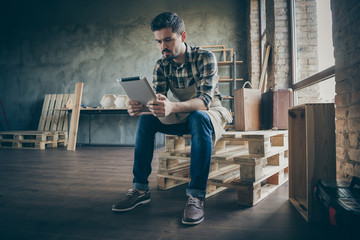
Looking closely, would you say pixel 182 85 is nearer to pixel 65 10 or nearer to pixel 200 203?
pixel 200 203

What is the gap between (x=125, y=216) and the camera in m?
1.50

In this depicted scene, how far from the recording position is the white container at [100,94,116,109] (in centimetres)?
600

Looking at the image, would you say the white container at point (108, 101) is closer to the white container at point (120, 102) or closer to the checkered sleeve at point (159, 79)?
the white container at point (120, 102)

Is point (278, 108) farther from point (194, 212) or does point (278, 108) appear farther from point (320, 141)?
point (194, 212)

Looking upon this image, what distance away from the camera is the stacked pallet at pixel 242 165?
1679 millimetres

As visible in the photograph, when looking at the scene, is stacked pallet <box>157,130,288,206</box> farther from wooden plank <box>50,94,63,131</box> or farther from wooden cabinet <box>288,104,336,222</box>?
wooden plank <box>50,94,63,131</box>

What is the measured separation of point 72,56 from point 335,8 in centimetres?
661

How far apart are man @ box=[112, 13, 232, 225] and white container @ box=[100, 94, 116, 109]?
14.1 ft

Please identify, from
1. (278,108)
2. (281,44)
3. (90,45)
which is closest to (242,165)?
(278,108)

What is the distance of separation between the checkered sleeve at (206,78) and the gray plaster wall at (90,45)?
4463mm

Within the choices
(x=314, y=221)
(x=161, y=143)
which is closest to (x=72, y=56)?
(x=161, y=143)

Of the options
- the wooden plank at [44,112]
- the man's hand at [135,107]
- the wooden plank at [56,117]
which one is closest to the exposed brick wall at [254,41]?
the man's hand at [135,107]

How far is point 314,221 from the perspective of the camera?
53.6 inches

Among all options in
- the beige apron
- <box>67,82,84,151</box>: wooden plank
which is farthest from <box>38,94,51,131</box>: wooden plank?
the beige apron
